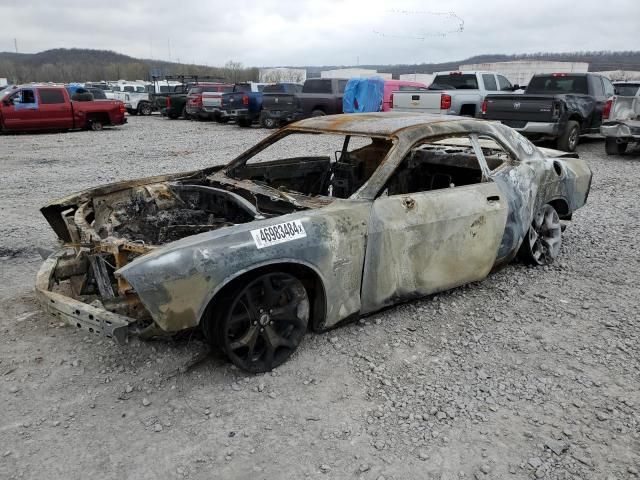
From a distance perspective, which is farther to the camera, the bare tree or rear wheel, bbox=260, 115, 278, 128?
the bare tree

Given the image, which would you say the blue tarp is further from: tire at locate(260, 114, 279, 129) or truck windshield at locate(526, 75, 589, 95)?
truck windshield at locate(526, 75, 589, 95)

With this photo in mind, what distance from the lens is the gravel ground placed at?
2510 mm

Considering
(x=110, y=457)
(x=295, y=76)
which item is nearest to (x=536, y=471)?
(x=110, y=457)

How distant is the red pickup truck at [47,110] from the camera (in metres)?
16.0

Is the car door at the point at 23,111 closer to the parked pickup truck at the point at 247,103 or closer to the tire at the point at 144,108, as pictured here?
the parked pickup truck at the point at 247,103

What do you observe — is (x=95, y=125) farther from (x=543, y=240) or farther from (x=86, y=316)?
(x=86, y=316)

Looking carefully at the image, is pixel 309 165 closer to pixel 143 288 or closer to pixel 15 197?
pixel 143 288

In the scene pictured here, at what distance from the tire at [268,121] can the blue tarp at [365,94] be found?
2986mm

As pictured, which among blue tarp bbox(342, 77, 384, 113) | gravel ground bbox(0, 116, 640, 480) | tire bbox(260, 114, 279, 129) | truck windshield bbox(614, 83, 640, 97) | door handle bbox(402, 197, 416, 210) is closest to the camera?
gravel ground bbox(0, 116, 640, 480)

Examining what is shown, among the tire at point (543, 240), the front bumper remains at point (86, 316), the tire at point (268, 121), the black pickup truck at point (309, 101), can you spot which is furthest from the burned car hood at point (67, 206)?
the tire at point (268, 121)

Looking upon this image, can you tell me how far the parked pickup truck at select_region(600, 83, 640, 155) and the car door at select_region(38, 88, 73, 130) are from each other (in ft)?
50.7

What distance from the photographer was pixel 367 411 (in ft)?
9.41

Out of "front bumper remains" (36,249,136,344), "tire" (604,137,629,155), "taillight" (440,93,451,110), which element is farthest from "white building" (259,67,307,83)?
"front bumper remains" (36,249,136,344)

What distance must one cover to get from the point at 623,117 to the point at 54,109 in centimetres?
1590
